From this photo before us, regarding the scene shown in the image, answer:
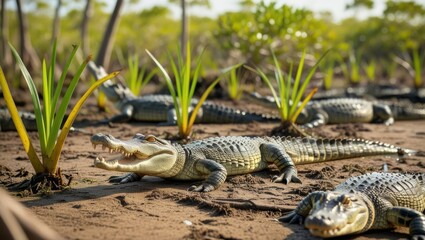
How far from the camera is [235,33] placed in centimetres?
1344

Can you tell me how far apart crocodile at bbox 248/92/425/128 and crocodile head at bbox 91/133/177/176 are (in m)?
4.32

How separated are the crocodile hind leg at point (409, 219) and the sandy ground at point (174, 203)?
10 cm

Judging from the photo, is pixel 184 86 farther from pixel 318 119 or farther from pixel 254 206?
pixel 318 119

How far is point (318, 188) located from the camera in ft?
15.5

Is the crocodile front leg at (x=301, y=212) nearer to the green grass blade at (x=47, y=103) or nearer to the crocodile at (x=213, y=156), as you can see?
the crocodile at (x=213, y=156)

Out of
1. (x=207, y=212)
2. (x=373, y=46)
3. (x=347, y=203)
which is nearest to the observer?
(x=347, y=203)

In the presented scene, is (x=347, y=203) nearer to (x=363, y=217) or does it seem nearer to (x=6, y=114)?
(x=363, y=217)

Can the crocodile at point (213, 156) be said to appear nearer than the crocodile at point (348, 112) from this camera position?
Yes

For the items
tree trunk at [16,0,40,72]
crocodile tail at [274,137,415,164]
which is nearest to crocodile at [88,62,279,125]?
crocodile tail at [274,137,415,164]

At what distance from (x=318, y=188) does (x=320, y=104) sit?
198 inches

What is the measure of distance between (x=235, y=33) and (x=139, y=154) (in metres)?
9.40

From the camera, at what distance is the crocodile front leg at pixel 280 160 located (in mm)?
5084

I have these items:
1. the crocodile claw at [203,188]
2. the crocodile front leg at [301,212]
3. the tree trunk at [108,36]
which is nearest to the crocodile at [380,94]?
the tree trunk at [108,36]

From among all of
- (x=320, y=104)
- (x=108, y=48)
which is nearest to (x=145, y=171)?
(x=320, y=104)
